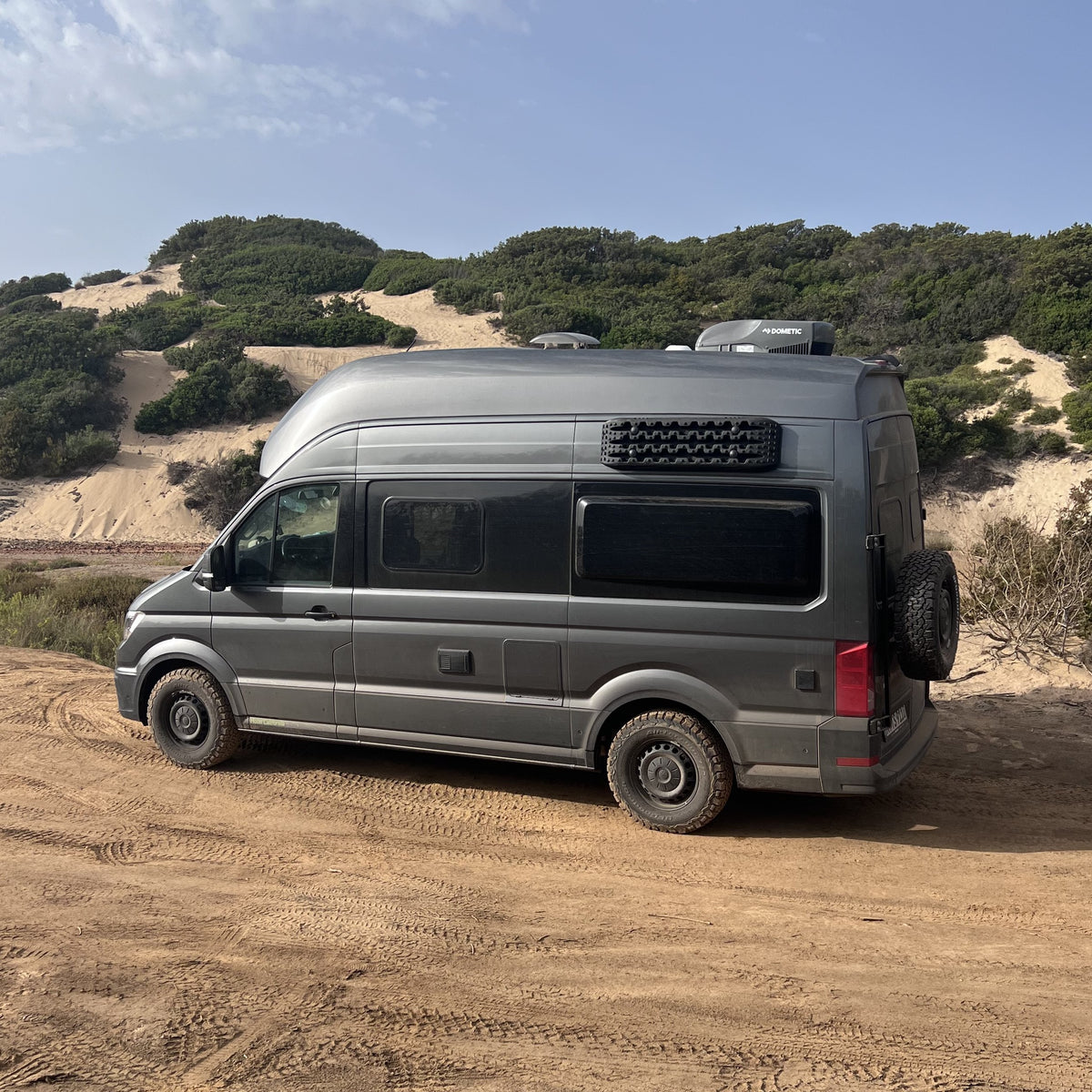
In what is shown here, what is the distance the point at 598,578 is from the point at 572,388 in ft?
3.85

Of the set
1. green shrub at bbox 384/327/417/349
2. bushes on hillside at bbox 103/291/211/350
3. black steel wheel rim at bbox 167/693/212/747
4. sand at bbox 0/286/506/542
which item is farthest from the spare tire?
bushes on hillside at bbox 103/291/211/350

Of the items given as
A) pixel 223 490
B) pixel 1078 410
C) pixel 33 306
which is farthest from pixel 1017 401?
pixel 33 306

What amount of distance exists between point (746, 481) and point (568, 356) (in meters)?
1.42

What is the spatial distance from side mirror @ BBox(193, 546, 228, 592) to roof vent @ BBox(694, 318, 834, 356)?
3767 mm

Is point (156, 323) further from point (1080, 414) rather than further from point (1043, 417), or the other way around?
point (1080, 414)

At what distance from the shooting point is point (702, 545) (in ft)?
19.1

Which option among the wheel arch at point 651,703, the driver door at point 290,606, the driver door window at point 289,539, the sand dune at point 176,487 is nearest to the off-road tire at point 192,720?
the driver door at point 290,606

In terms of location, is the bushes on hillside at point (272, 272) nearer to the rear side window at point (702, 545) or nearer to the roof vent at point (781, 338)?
the roof vent at point (781, 338)

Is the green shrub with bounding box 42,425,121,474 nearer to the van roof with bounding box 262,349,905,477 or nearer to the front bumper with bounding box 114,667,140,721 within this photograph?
the front bumper with bounding box 114,667,140,721

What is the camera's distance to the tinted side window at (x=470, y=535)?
6.19 meters

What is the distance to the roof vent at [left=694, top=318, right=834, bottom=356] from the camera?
25.0ft

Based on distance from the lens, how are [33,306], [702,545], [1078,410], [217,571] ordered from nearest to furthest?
[702,545] < [217,571] < [1078,410] < [33,306]

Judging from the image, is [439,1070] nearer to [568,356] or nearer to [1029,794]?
[568,356]

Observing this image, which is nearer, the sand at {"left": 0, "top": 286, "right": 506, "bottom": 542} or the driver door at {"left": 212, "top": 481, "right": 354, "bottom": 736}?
the driver door at {"left": 212, "top": 481, "right": 354, "bottom": 736}
